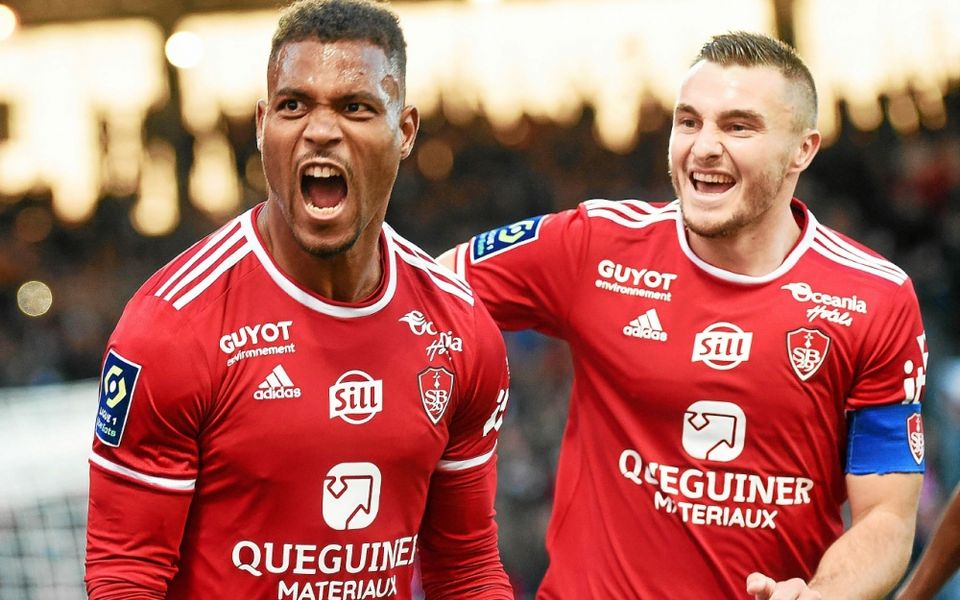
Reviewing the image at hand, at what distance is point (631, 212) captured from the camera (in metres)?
4.55

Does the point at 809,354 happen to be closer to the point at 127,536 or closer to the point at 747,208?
the point at 747,208

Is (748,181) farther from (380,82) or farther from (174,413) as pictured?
(174,413)

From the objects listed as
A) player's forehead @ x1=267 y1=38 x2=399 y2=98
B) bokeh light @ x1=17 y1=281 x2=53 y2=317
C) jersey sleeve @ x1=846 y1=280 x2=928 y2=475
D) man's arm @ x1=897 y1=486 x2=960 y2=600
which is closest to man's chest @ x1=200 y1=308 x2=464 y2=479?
player's forehead @ x1=267 y1=38 x2=399 y2=98

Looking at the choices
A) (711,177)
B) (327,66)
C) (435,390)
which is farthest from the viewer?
(711,177)

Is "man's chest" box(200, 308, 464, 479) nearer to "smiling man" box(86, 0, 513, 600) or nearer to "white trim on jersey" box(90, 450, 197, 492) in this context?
"smiling man" box(86, 0, 513, 600)

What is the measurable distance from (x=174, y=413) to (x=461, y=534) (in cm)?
96

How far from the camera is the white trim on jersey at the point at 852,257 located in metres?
4.29

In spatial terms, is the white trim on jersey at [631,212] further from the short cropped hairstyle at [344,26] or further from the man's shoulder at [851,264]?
the short cropped hairstyle at [344,26]

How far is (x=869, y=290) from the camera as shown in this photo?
4.23 meters

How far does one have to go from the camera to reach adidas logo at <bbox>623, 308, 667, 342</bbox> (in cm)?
432

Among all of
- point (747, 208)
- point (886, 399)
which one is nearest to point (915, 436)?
point (886, 399)

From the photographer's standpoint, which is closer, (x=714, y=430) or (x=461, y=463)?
(x=461, y=463)

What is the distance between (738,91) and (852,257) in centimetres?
63

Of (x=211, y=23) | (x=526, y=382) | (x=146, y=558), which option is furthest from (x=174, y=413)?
(x=211, y=23)
